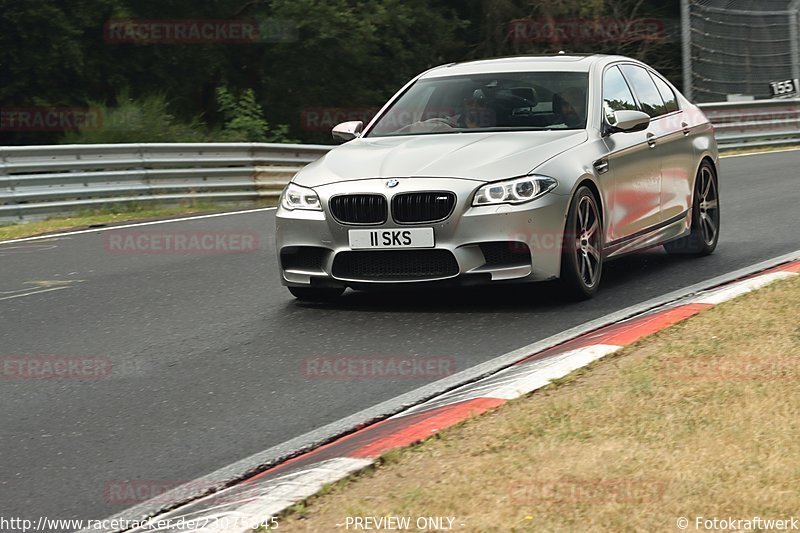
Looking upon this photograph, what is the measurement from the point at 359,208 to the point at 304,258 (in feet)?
1.93

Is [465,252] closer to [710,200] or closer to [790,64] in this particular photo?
[710,200]

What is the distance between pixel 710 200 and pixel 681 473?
23.1ft

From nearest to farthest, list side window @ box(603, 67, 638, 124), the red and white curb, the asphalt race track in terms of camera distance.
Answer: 1. the red and white curb
2. the asphalt race track
3. side window @ box(603, 67, 638, 124)

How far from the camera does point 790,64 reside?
3328 cm

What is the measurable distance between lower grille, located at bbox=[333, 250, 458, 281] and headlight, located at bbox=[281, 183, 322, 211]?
0.39 meters

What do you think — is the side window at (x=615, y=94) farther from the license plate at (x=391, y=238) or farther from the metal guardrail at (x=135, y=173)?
the metal guardrail at (x=135, y=173)

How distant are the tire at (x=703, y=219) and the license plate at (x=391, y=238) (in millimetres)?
3255

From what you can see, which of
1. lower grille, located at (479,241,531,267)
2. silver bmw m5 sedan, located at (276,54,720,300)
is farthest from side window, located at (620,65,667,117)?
lower grille, located at (479,241,531,267)

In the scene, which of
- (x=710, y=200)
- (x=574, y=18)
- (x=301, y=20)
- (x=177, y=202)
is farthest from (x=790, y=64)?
(x=710, y=200)

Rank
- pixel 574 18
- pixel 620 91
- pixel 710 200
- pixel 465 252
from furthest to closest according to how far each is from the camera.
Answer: pixel 574 18 → pixel 710 200 → pixel 620 91 → pixel 465 252

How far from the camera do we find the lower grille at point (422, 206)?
26.9 feet

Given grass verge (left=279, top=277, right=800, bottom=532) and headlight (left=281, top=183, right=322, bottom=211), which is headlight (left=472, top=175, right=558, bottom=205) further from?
grass verge (left=279, top=277, right=800, bottom=532)

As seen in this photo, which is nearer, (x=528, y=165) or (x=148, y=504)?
(x=148, y=504)

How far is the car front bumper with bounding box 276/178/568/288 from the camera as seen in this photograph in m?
8.16
